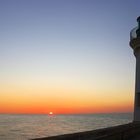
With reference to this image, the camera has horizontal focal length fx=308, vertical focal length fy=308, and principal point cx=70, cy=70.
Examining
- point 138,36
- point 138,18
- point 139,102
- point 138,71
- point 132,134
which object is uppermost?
point 138,18

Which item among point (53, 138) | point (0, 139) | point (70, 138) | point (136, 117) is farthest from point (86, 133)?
point (0, 139)

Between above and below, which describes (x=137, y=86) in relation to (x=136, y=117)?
above

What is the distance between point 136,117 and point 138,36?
432 cm

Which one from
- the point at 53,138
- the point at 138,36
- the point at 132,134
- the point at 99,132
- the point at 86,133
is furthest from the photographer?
the point at 138,36

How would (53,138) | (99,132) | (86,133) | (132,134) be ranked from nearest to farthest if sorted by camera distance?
(53,138) → (86,133) → (99,132) → (132,134)

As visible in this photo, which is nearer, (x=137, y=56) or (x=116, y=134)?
(x=116, y=134)

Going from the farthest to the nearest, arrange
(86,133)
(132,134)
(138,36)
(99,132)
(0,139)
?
(0,139) < (138,36) < (132,134) < (99,132) < (86,133)

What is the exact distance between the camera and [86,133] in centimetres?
1001

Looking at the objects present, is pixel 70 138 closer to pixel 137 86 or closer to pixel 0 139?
pixel 137 86

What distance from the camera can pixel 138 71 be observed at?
16.5 meters

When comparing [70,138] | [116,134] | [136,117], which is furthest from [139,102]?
[70,138]

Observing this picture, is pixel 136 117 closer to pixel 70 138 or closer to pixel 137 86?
pixel 137 86

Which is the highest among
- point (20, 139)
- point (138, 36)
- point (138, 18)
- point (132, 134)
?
point (138, 18)

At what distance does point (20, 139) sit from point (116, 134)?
3678 cm
